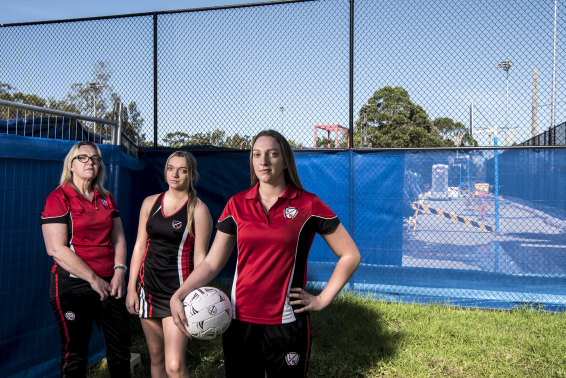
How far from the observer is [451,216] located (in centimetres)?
602

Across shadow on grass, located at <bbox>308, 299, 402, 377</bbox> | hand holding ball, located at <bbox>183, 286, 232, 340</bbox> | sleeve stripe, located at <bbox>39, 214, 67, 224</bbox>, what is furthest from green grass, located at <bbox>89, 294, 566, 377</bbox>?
hand holding ball, located at <bbox>183, 286, 232, 340</bbox>

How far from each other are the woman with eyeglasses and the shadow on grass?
1.89 m

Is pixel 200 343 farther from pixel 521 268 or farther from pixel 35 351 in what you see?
pixel 521 268

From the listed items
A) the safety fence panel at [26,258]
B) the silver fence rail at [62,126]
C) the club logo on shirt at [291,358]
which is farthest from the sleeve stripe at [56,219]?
the club logo on shirt at [291,358]

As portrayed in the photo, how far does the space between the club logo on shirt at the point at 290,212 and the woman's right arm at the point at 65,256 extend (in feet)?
5.68

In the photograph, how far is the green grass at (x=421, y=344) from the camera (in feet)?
14.0

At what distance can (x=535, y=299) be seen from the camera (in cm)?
578

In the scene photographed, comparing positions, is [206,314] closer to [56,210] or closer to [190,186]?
[190,186]

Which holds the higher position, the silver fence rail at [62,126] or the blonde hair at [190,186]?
the silver fence rail at [62,126]

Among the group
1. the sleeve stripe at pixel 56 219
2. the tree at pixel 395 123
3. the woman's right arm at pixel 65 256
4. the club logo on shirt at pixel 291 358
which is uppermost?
the tree at pixel 395 123

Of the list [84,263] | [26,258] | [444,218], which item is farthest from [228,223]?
[444,218]

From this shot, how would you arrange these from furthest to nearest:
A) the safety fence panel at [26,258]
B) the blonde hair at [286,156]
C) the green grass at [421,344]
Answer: the green grass at [421,344], the safety fence panel at [26,258], the blonde hair at [286,156]

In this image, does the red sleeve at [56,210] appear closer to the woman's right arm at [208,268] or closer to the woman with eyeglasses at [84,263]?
the woman with eyeglasses at [84,263]

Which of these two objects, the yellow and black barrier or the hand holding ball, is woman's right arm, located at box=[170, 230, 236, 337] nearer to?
the hand holding ball
